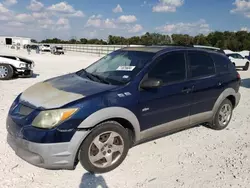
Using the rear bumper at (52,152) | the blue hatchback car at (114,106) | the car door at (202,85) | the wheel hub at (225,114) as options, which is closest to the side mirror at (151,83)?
the blue hatchback car at (114,106)

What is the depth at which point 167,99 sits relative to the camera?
3775mm

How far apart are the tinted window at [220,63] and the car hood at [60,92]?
2.36 meters

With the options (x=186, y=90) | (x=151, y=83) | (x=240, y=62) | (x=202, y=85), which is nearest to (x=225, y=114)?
(x=202, y=85)

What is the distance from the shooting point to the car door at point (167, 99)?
3584mm

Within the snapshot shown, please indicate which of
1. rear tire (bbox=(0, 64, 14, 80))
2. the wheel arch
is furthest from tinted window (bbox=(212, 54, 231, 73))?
rear tire (bbox=(0, 64, 14, 80))

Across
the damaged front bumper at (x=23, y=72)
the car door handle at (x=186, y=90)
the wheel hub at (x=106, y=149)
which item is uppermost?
the car door handle at (x=186, y=90)

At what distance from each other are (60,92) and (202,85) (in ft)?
7.94

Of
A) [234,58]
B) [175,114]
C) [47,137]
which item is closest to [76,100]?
[47,137]

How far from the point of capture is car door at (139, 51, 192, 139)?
358 centimetres

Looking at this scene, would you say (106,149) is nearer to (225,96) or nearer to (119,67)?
(119,67)

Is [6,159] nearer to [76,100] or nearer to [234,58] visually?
[76,100]

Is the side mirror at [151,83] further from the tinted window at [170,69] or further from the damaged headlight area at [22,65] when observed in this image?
the damaged headlight area at [22,65]

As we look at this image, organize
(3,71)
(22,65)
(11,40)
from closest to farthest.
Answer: (3,71), (22,65), (11,40)

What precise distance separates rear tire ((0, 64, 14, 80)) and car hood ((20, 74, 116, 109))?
7.28 m
